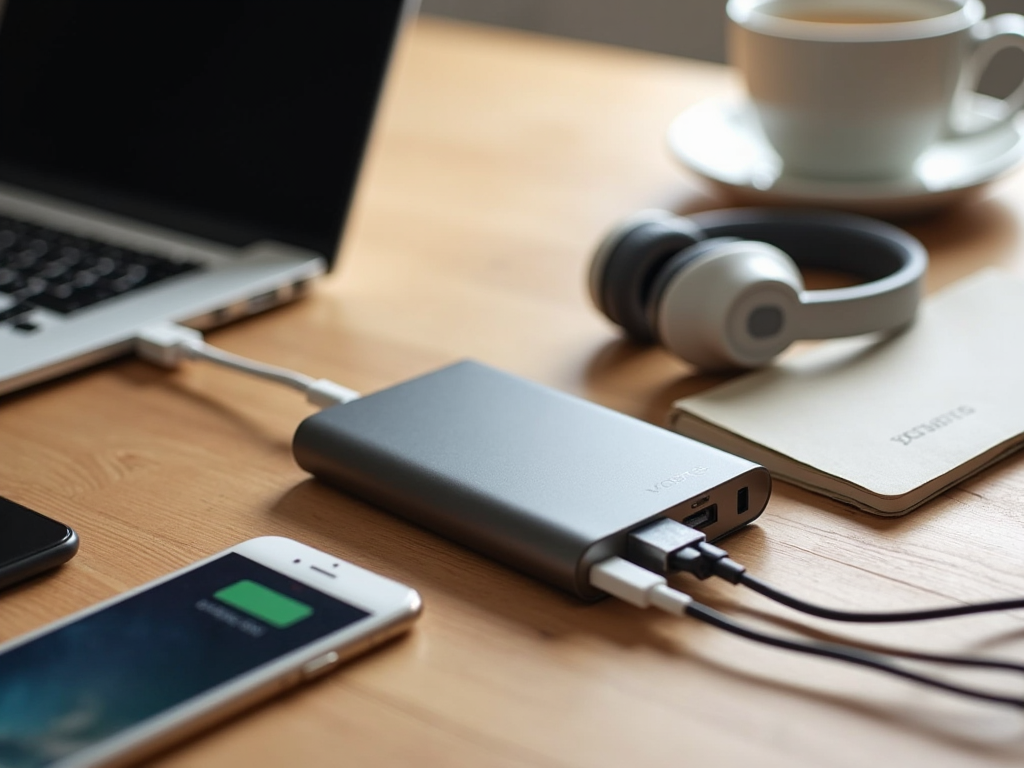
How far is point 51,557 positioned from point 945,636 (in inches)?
13.9

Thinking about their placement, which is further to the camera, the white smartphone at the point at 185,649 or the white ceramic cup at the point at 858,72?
the white ceramic cup at the point at 858,72

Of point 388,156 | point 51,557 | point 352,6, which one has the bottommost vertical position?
point 51,557

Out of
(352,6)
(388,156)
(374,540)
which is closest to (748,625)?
(374,540)

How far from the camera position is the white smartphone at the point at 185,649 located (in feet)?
1.25

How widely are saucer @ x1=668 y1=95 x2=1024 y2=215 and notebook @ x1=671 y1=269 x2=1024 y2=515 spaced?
178 millimetres

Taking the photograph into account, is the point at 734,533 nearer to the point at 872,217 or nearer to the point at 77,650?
the point at 77,650

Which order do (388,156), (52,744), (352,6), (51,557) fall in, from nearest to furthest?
(52,744)
(51,557)
(352,6)
(388,156)

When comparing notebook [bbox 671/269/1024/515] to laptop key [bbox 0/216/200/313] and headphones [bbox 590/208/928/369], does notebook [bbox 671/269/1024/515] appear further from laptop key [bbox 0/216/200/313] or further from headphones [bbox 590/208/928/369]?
laptop key [bbox 0/216/200/313]

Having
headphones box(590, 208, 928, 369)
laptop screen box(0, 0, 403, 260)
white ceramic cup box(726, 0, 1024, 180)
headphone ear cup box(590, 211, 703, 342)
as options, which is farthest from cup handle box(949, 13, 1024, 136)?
laptop screen box(0, 0, 403, 260)

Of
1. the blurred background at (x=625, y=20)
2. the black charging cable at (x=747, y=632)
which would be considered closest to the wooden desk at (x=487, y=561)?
the black charging cable at (x=747, y=632)

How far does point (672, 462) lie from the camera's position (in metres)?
0.51

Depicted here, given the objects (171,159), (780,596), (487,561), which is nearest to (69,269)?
(171,159)

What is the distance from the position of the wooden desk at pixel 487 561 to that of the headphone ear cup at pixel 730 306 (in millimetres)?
32

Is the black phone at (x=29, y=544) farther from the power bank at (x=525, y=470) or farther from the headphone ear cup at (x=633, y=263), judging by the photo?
the headphone ear cup at (x=633, y=263)
